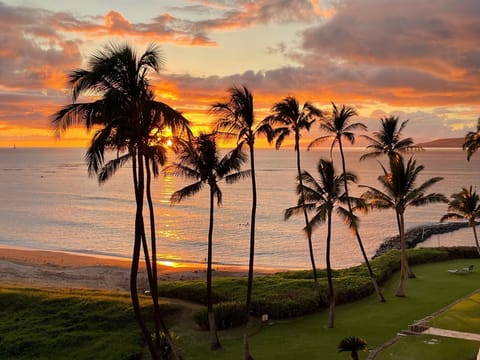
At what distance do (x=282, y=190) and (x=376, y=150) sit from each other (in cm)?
10672

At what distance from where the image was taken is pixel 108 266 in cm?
5066

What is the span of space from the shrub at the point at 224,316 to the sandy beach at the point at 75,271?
12048 mm

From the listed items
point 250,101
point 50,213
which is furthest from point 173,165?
point 50,213

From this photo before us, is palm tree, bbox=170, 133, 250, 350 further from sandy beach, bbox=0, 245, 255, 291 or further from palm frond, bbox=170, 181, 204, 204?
sandy beach, bbox=0, 245, 255, 291

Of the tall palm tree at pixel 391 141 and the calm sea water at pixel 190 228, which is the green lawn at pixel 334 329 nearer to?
the tall palm tree at pixel 391 141

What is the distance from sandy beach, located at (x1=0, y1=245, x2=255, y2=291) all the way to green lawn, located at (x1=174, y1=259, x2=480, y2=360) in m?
14.3

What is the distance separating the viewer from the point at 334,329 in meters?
23.6

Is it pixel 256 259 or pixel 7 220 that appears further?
pixel 7 220

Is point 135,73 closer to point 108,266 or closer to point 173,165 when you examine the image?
point 173,165

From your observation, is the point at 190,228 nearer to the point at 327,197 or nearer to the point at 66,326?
the point at 66,326

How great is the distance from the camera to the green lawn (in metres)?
21.2

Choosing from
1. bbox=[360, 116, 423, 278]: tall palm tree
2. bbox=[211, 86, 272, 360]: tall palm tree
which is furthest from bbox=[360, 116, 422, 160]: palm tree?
bbox=[211, 86, 272, 360]: tall palm tree

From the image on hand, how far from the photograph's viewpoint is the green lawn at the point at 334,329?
21.2m

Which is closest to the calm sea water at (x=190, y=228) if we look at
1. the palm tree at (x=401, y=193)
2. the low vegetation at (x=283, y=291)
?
the low vegetation at (x=283, y=291)
